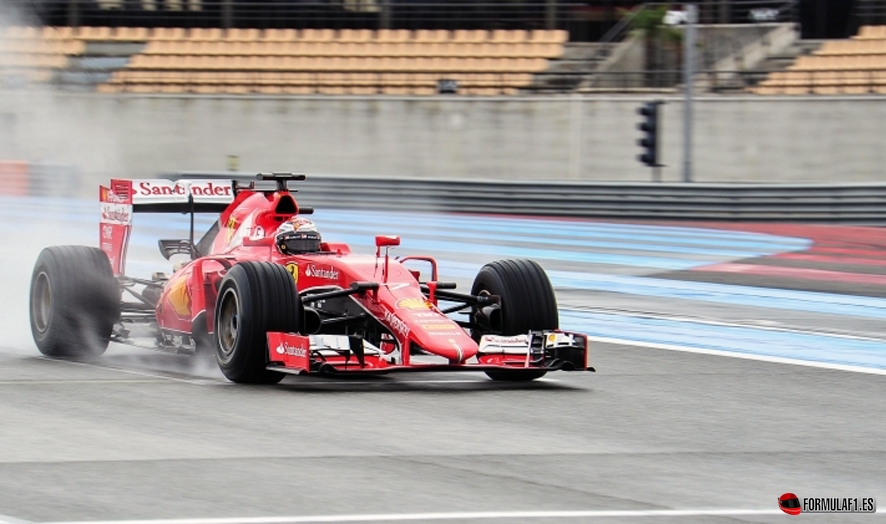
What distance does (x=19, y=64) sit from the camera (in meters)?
27.6

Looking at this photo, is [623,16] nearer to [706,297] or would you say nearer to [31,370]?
[706,297]

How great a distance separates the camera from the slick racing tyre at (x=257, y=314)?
8.67m

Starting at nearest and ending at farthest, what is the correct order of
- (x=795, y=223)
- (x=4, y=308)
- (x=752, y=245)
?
(x=4, y=308) < (x=752, y=245) < (x=795, y=223)

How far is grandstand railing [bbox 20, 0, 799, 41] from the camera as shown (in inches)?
1316

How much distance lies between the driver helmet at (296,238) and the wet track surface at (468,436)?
98 centimetres

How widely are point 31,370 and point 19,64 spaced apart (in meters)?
19.3

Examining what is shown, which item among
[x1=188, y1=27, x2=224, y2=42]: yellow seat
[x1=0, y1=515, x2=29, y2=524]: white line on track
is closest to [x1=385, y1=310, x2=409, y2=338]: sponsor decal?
[x1=0, y1=515, x2=29, y2=524]: white line on track

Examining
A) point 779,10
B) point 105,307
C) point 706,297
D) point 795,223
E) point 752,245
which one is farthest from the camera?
point 779,10

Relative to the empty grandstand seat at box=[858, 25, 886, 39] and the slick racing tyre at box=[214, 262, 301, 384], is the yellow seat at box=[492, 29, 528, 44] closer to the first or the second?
the empty grandstand seat at box=[858, 25, 886, 39]

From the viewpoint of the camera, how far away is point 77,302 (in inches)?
401

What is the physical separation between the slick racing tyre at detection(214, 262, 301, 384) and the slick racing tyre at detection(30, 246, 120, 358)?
5.49 feet

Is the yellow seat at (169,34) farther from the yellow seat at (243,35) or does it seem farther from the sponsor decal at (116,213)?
Answer: the sponsor decal at (116,213)

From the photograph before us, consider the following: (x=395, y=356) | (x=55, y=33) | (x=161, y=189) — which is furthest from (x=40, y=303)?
(x=55, y=33)

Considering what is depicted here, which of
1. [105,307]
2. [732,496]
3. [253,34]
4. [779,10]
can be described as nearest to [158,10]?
[253,34]
